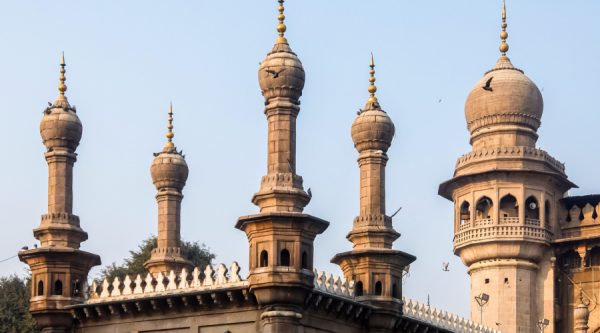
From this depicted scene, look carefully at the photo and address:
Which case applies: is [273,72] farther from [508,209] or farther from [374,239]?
[508,209]

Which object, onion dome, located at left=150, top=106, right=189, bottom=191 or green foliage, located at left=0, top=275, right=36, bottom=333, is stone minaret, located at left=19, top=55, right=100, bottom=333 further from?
green foliage, located at left=0, top=275, right=36, bottom=333

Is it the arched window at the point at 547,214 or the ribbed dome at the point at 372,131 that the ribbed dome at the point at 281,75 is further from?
the arched window at the point at 547,214

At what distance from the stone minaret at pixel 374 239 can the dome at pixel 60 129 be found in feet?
24.1

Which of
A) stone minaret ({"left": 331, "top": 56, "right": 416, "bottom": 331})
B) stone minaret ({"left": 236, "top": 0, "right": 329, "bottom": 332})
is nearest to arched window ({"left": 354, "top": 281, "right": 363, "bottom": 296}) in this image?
stone minaret ({"left": 331, "top": 56, "right": 416, "bottom": 331})

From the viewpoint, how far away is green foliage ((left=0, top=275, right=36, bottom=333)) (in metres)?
64.0

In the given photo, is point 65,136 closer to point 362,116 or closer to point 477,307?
point 362,116

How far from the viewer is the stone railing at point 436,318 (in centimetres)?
4750

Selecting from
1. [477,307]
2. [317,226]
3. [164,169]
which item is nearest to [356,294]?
[317,226]

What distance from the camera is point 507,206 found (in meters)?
64.2

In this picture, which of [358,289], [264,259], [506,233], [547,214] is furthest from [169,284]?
[547,214]

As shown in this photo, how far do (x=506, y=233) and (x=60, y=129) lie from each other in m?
22.7

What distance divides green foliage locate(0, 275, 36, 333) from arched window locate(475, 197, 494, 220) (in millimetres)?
16713

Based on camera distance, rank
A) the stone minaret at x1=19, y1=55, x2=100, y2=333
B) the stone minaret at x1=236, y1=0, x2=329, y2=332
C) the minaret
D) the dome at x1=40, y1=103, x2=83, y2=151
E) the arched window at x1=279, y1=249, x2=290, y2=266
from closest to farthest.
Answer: the stone minaret at x1=236, y1=0, x2=329, y2=332 < the arched window at x1=279, y1=249, x2=290, y2=266 < the stone minaret at x1=19, y1=55, x2=100, y2=333 < the dome at x1=40, y1=103, x2=83, y2=151 < the minaret

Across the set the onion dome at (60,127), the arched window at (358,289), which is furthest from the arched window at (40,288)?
the arched window at (358,289)
